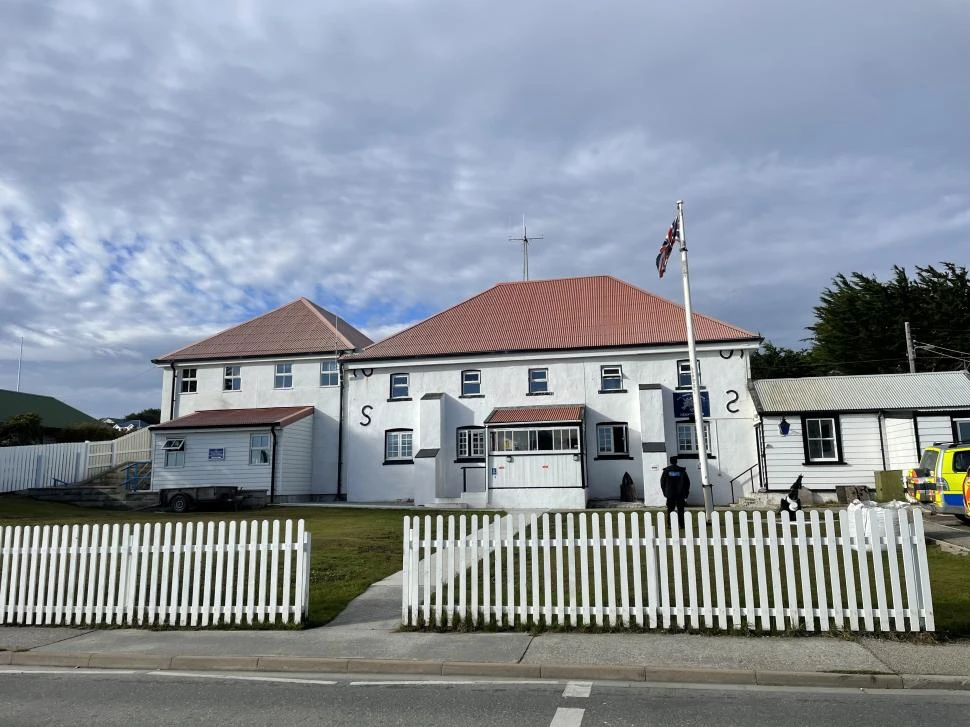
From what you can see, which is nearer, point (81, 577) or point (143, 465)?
point (81, 577)

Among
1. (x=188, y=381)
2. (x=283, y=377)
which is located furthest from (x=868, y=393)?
(x=188, y=381)

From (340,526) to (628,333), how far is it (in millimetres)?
16583

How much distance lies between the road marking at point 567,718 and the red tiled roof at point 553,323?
25519 millimetres

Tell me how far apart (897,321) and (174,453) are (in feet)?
135

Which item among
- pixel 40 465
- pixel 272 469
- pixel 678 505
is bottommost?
pixel 678 505

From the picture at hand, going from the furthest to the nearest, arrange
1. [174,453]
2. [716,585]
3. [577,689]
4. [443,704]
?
[174,453] → [716,585] → [577,689] → [443,704]

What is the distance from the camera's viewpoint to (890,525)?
772 cm

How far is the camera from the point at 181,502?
2612 centimetres

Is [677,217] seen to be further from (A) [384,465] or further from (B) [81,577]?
(A) [384,465]

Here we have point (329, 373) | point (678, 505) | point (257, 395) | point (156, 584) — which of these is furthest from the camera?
point (257, 395)

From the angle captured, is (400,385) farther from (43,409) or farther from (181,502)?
(43,409)

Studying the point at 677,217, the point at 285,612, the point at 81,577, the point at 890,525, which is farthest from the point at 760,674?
the point at 677,217

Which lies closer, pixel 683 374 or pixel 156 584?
pixel 156 584

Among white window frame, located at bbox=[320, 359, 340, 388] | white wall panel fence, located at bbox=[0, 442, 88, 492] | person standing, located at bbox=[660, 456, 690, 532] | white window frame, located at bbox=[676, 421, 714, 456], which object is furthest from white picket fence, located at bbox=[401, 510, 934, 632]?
white wall panel fence, located at bbox=[0, 442, 88, 492]
